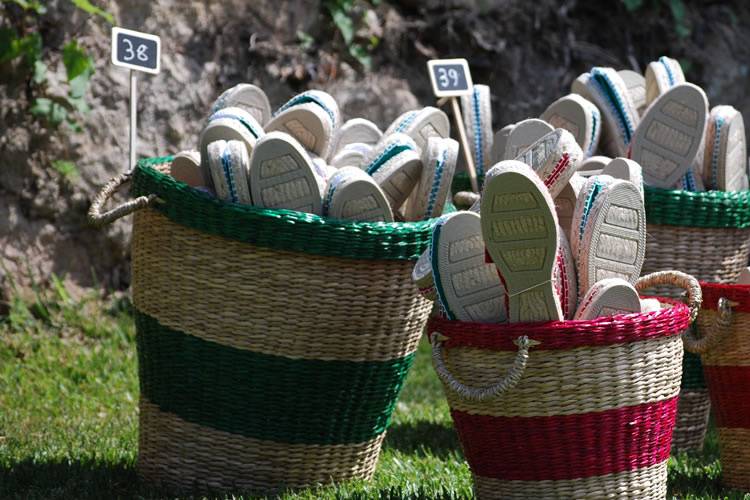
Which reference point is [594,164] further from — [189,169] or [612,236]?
[189,169]

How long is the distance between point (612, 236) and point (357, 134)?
914 mm

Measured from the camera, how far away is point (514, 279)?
1.81 meters

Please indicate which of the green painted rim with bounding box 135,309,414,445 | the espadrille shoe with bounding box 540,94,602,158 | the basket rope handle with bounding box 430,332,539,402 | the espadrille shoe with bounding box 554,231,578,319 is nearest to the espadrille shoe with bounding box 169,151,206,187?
the green painted rim with bounding box 135,309,414,445

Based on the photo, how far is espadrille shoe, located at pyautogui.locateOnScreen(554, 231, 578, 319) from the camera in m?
1.92

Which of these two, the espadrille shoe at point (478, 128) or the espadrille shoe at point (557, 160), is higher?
the espadrille shoe at point (478, 128)

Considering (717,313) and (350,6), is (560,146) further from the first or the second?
(350,6)

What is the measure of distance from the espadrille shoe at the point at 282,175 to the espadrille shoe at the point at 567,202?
1.66 feet

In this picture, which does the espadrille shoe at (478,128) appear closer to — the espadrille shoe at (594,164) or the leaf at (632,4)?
the espadrille shoe at (594,164)

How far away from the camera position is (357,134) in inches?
106

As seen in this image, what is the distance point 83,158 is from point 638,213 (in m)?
2.34

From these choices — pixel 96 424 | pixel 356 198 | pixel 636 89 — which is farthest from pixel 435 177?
pixel 96 424

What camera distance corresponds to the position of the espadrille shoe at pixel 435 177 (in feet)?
7.48

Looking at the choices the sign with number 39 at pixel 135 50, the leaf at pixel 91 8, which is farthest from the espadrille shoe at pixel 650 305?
the leaf at pixel 91 8

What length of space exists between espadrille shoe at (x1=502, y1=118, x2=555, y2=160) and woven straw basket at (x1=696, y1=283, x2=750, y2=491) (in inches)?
19.8
